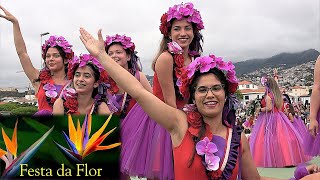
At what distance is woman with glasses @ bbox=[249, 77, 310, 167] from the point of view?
→ 7.57 metres

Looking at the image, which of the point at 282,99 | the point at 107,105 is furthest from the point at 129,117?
the point at 282,99

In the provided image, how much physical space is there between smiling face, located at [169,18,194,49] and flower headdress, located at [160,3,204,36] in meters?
0.04

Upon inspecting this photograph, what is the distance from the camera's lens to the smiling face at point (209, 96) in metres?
2.78

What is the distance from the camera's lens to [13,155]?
11.0ft

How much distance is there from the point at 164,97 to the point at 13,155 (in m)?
1.33

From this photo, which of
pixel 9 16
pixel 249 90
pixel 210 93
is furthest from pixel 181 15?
pixel 249 90

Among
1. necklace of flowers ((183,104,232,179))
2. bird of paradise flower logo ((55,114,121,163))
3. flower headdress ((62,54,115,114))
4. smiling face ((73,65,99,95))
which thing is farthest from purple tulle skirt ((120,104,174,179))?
necklace of flowers ((183,104,232,179))

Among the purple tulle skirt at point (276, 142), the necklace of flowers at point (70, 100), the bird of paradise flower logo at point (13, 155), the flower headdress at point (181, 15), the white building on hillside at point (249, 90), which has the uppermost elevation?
the flower headdress at point (181, 15)

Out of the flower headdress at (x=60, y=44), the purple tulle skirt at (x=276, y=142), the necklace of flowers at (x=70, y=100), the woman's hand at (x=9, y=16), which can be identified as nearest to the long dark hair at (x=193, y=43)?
the necklace of flowers at (x=70, y=100)

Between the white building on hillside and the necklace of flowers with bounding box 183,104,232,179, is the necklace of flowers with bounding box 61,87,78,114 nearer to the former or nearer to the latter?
the necklace of flowers with bounding box 183,104,232,179

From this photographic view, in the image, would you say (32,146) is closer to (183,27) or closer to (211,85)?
(211,85)

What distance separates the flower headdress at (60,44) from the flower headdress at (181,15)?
167cm

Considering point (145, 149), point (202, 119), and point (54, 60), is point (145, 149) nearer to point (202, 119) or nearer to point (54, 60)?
point (202, 119)

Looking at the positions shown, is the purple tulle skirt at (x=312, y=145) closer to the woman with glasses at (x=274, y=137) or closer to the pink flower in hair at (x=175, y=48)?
the pink flower in hair at (x=175, y=48)
